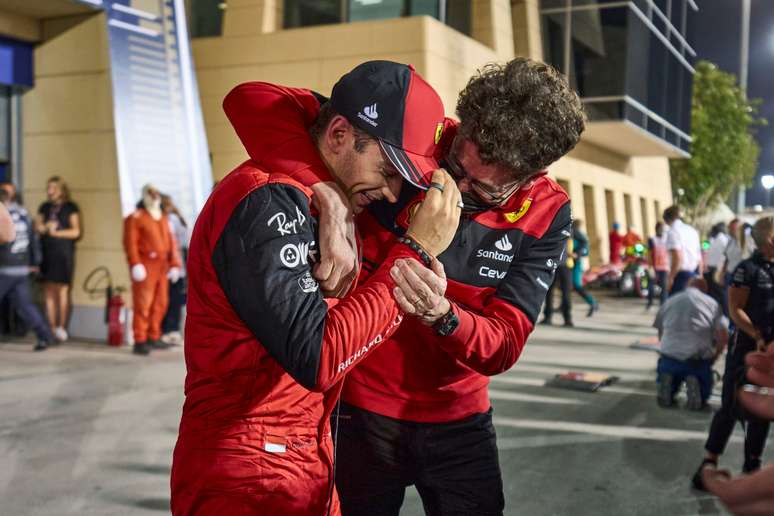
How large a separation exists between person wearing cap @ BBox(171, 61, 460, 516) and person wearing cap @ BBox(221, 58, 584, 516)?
1.14 ft

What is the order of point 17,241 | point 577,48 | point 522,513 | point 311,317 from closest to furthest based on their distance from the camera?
point 311,317 → point 522,513 → point 17,241 → point 577,48

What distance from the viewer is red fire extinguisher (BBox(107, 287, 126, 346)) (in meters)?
9.40

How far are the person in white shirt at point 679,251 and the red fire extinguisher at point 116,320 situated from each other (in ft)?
24.1

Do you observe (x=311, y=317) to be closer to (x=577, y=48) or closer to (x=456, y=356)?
(x=456, y=356)

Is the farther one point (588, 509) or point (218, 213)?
point (588, 509)

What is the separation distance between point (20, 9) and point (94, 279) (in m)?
3.64

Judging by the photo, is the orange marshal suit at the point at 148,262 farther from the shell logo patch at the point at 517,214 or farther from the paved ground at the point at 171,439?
the shell logo patch at the point at 517,214

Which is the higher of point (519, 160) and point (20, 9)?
point (20, 9)

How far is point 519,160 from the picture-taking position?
6.79ft

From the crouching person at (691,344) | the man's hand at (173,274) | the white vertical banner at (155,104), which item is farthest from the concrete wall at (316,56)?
the crouching person at (691,344)

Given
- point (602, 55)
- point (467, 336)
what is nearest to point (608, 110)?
point (602, 55)

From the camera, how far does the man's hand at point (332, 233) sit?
1.71 metres


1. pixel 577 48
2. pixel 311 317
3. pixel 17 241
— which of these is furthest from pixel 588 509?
pixel 577 48

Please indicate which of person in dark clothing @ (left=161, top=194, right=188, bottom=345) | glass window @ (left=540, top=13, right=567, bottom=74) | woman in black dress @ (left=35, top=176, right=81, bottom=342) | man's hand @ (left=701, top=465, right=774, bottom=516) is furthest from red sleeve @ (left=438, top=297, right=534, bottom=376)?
glass window @ (left=540, top=13, right=567, bottom=74)
